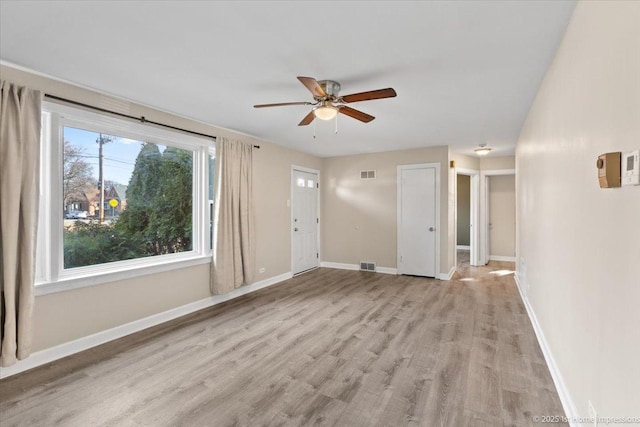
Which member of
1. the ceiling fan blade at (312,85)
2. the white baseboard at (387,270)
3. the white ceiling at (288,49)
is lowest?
the white baseboard at (387,270)

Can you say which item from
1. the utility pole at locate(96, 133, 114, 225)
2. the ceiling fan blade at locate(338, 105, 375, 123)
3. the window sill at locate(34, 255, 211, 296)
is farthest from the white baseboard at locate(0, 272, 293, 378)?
the ceiling fan blade at locate(338, 105, 375, 123)

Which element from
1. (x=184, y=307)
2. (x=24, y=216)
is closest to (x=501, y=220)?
(x=184, y=307)

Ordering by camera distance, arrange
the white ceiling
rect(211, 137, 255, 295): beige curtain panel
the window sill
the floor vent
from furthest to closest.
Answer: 1. the floor vent
2. rect(211, 137, 255, 295): beige curtain panel
3. the window sill
4. the white ceiling

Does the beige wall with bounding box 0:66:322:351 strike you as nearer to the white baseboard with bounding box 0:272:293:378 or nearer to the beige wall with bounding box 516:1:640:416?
the white baseboard with bounding box 0:272:293:378

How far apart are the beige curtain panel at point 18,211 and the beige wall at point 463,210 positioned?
9460mm

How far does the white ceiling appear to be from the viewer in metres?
1.80

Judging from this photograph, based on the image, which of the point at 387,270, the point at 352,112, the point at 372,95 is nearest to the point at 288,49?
the point at 372,95

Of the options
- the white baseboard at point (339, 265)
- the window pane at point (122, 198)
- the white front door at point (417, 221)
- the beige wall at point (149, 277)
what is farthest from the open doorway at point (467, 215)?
the window pane at point (122, 198)

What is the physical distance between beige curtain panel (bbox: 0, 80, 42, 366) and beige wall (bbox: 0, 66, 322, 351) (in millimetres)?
190

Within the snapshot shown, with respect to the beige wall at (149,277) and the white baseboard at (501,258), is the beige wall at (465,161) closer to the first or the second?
the white baseboard at (501,258)

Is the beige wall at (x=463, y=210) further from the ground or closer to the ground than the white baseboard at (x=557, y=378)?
further from the ground

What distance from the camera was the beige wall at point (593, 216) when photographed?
43.8 inches

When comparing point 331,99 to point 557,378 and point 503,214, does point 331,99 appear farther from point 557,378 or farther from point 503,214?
point 503,214

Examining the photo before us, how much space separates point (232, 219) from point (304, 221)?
216cm
